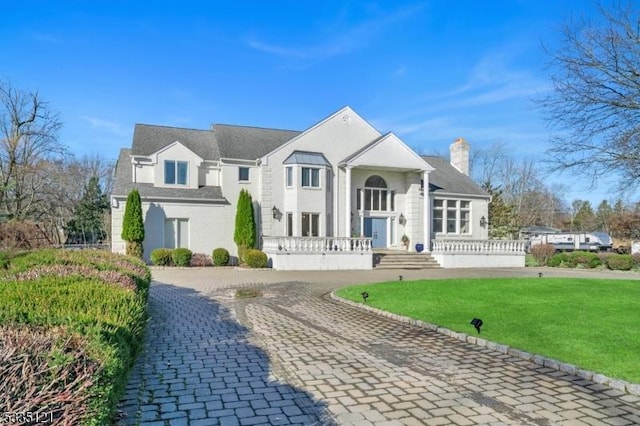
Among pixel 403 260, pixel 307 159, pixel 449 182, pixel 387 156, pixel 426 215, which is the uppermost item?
pixel 387 156

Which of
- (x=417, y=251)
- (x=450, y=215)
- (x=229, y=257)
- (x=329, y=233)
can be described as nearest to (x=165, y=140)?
(x=229, y=257)

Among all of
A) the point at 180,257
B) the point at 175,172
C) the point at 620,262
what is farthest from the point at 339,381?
the point at 620,262

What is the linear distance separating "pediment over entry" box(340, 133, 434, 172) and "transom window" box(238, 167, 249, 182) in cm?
594

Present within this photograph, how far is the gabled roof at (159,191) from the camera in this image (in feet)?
75.5

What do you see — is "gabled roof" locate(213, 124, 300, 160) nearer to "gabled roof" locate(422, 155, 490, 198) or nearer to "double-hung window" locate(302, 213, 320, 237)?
"double-hung window" locate(302, 213, 320, 237)

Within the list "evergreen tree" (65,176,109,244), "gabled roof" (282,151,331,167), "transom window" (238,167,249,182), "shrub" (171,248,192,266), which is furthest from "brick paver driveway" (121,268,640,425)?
"evergreen tree" (65,176,109,244)

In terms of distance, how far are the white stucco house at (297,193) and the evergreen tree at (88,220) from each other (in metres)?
18.0

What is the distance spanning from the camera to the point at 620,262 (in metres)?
23.8

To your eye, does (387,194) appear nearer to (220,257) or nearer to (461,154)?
(461,154)

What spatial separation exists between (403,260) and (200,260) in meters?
11.8

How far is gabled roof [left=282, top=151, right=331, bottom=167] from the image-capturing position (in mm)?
24250

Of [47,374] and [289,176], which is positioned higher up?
[289,176]

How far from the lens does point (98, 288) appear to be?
6262mm

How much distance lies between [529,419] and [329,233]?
840 inches
